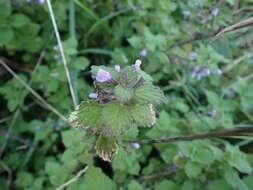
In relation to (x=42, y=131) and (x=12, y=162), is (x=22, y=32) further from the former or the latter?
(x=12, y=162)

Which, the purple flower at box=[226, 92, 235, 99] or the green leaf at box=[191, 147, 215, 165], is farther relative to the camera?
the purple flower at box=[226, 92, 235, 99]

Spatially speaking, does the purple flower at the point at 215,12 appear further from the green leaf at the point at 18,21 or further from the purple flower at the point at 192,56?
the green leaf at the point at 18,21

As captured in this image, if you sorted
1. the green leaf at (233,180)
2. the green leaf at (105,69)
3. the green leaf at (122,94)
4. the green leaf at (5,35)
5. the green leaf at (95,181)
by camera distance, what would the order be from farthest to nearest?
1. the green leaf at (5,35)
2. the green leaf at (233,180)
3. the green leaf at (95,181)
4. the green leaf at (105,69)
5. the green leaf at (122,94)

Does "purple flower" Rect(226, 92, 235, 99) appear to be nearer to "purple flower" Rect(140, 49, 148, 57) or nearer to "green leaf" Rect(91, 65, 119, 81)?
"purple flower" Rect(140, 49, 148, 57)

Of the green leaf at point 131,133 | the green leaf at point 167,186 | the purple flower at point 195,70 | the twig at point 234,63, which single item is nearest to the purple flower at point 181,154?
the green leaf at point 167,186

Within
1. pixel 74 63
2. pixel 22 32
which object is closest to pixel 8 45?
pixel 22 32

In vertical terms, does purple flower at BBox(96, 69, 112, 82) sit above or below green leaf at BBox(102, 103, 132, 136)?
above

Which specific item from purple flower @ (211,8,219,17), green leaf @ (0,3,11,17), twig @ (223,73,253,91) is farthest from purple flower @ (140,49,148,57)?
green leaf @ (0,3,11,17)
